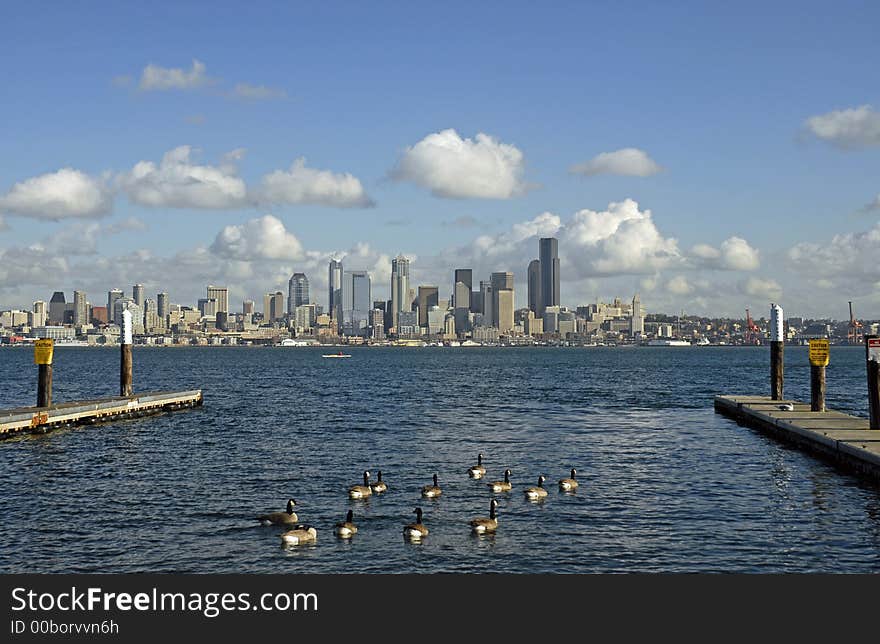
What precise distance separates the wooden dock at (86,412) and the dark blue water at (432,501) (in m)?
1.43

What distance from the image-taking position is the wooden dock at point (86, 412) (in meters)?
58.8

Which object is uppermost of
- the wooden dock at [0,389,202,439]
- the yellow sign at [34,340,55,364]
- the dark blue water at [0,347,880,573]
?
the yellow sign at [34,340,55,364]

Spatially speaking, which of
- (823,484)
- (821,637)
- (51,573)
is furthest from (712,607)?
(823,484)

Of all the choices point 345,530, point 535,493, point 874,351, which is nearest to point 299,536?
point 345,530

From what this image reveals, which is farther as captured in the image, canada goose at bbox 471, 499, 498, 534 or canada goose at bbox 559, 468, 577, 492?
canada goose at bbox 559, 468, 577, 492

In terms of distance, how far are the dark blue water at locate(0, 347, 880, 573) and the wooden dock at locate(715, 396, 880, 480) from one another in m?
0.89

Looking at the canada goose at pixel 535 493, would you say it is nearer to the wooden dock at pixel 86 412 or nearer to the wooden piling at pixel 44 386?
the wooden dock at pixel 86 412

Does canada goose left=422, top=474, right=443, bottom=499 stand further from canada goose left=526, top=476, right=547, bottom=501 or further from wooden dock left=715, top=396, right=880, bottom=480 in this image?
wooden dock left=715, top=396, right=880, bottom=480

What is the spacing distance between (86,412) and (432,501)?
38.5 meters

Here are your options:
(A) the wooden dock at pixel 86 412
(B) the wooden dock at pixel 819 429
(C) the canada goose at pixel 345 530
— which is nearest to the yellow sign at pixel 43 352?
(A) the wooden dock at pixel 86 412

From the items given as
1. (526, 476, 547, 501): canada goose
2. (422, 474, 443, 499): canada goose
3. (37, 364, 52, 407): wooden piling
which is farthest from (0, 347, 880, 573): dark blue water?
(37, 364, 52, 407): wooden piling

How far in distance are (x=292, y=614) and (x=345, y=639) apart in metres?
1.55

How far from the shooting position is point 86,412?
66812 millimetres

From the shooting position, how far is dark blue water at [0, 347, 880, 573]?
27984 millimetres
